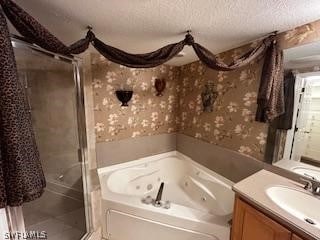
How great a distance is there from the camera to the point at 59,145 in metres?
1.92

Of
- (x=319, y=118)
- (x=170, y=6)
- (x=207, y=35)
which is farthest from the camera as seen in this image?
(x=207, y=35)

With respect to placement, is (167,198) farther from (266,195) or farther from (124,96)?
(124,96)

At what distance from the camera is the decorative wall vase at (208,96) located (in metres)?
2.07

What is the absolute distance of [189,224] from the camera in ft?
4.45

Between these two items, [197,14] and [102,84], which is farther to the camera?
[102,84]

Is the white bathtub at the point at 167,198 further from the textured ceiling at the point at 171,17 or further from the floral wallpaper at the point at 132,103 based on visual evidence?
the textured ceiling at the point at 171,17

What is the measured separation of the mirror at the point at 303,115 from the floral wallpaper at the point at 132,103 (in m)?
1.51

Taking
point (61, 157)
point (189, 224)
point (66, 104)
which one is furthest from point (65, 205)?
point (189, 224)

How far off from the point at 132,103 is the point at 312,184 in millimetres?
1968

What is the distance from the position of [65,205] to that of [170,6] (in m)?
2.24

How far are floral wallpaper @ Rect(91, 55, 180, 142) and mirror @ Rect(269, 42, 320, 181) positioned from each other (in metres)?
1.51

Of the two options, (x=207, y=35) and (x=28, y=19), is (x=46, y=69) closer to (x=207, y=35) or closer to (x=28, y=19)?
(x=28, y=19)

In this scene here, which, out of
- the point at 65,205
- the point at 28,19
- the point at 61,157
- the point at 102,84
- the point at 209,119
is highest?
the point at 28,19

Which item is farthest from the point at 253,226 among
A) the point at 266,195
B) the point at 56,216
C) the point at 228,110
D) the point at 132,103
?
the point at 56,216
